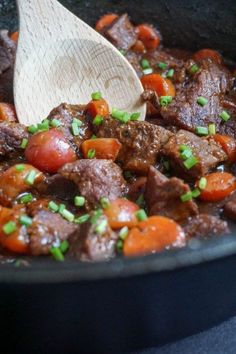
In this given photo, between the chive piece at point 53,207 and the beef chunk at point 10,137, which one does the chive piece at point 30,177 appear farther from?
the beef chunk at point 10,137

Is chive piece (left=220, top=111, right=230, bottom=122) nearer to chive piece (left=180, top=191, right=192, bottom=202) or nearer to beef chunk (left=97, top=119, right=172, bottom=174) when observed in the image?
beef chunk (left=97, top=119, right=172, bottom=174)

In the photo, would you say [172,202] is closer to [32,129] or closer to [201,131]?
[201,131]

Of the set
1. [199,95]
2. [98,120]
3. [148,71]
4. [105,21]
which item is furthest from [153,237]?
[105,21]

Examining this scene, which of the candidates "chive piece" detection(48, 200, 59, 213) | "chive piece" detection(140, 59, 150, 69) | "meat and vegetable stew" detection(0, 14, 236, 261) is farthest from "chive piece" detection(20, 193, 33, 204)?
"chive piece" detection(140, 59, 150, 69)

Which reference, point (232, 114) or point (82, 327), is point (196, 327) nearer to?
point (82, 327)

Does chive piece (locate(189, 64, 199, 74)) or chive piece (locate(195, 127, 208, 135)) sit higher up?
chive piece (locate(189, 64, 199, 74))

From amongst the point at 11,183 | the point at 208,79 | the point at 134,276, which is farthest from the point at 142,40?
the point at 134,276

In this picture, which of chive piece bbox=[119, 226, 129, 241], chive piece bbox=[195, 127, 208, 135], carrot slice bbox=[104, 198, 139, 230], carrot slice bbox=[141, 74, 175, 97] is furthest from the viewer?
carrot slice bbox=[141, 74, 175, 97]
